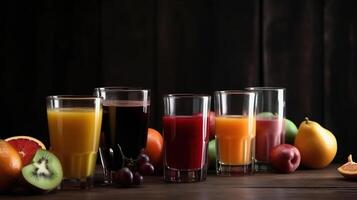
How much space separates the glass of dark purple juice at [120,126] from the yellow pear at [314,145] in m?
0.47

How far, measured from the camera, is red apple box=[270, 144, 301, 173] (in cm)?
183

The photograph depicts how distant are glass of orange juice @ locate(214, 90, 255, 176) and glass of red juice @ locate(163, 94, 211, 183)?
0.11 m

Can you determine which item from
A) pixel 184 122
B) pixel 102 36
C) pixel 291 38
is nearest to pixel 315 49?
pixel 291 38

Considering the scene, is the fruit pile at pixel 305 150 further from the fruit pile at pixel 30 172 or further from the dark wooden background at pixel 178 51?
the dark wooden background at pixel 178 51

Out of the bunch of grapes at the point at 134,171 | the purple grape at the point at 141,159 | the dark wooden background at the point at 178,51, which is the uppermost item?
the dark wooden background at the point at 178,51

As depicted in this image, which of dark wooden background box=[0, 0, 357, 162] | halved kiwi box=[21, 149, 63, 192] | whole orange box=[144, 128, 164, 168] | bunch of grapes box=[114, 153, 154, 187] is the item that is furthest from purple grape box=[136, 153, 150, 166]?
dark wooden background box=[0, 0, 357, 162]

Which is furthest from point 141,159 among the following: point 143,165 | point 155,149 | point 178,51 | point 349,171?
point 178,51

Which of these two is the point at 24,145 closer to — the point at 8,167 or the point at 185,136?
the point at 8,167

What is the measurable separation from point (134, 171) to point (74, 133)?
18 centimetres

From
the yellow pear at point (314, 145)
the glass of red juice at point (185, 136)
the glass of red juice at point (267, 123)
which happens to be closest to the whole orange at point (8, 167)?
the glass of red juice at point (185, 136)

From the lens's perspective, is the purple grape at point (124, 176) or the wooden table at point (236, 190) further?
the purple grape at point (124, 176)

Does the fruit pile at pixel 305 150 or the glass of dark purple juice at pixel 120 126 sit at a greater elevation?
the glass of dark purple juice at pixel 120 126

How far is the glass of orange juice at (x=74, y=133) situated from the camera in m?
1.54

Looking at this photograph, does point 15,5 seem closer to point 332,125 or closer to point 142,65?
point 142,65
